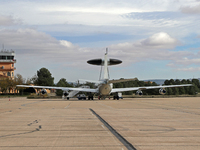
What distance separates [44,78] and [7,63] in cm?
2891

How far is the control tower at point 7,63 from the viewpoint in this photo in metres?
128

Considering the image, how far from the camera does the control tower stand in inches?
5054

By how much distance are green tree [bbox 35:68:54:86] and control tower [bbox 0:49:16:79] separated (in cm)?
2190

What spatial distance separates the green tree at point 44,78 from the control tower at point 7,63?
71.8 feet

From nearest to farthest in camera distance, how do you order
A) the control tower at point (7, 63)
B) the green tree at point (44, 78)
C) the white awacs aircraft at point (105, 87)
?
1. the white awacs aircraft at point (105, 87)
2. the control tower at point (7, 63)
3. the green tree at point (44, 78)

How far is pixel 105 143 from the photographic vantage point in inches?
415

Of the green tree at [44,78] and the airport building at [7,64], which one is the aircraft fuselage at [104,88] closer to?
the airport building at [7,64]

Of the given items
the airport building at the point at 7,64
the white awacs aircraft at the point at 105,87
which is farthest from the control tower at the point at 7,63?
the white awacs aircraft at the point at 105,87

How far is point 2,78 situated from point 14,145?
11440 centimetres

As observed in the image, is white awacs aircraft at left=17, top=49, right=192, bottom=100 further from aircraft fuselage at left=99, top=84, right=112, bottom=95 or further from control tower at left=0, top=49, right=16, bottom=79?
control tower at left=0, top=49, right=16, bottom=79

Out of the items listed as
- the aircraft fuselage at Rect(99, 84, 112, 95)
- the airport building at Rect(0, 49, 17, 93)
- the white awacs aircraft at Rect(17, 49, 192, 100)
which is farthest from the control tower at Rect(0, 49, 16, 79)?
the aircraft fuselage at Rect(99, 84, 112, 95)

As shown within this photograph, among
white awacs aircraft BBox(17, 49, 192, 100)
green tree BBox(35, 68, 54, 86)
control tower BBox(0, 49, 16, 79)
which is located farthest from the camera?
green tree BBox(35, 68, 54, 86)

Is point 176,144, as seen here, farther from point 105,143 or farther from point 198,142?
point 105,143

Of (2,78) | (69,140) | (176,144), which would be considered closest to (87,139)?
(69,140)
